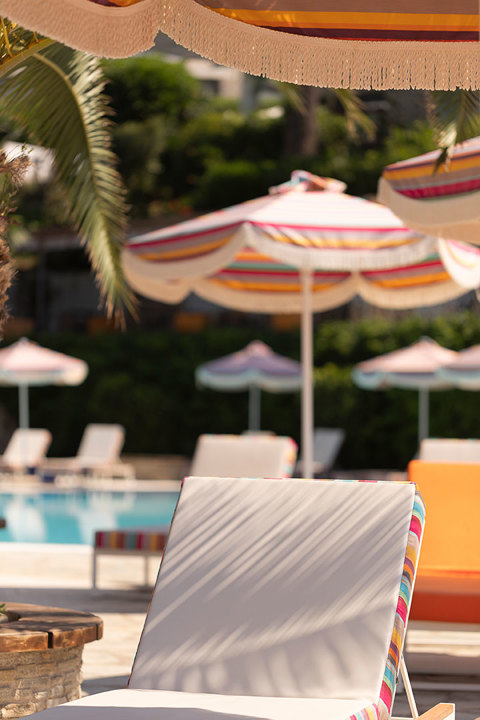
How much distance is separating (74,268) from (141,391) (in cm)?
952

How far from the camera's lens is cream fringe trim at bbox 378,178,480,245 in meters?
4.95

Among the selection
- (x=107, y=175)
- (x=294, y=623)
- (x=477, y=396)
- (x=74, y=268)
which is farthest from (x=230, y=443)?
(x=74, y=268)

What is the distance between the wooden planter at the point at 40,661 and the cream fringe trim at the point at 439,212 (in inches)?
92.7

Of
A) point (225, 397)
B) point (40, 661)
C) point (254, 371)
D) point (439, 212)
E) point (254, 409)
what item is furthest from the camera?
point (225, 397)

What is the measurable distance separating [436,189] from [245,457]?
4.05 m

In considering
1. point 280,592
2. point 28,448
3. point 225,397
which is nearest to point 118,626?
point 280,592

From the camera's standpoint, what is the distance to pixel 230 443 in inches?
355

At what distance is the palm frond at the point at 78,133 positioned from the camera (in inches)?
217

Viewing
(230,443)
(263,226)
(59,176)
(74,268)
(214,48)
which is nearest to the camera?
(214,48)

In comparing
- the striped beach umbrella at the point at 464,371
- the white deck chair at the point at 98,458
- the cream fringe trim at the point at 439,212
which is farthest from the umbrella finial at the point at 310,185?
the white deck chair at the point at 98,458

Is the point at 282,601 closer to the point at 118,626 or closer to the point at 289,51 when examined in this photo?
the point at 289,51

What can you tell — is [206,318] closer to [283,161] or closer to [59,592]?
[283,161]

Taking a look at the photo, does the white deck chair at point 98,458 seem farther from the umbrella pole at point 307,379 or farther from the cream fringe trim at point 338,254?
the cream fringe trim at point 338,254

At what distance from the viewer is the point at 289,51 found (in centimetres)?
329
